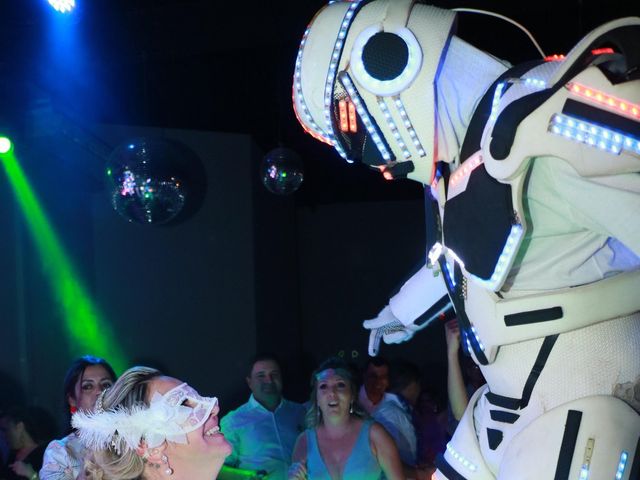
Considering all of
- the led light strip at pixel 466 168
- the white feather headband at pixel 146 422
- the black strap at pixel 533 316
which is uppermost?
the led light strip at pixel 466 168

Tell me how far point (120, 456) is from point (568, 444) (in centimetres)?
121

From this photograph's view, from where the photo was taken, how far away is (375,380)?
20.2 feet

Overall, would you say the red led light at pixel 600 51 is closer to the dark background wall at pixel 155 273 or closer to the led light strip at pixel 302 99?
the led light strip at pixel 302 99

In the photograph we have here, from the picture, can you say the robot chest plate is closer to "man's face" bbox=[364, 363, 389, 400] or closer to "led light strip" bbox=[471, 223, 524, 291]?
"led light strip" bbox=[471, 223, 524, 291]

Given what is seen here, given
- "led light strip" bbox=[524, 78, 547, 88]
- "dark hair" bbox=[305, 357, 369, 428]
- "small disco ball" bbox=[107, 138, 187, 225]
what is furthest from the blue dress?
"led light strip" bbox=[524, 78, 547, 88]

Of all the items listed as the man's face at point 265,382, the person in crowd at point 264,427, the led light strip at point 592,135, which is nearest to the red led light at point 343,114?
the led light strip at point 592,135

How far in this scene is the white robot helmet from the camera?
2129 millimetres

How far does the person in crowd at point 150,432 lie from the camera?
2.24 m

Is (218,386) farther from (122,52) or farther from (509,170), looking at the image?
(509,170)

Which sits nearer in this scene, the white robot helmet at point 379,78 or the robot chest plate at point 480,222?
the robot chest plate at point 480,222

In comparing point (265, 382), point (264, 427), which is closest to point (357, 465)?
point (264, 427)

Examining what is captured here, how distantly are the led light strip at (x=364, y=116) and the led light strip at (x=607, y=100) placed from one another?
0.55 meters

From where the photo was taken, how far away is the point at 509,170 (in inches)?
73.8

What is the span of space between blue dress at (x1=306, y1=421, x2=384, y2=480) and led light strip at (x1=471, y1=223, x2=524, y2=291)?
277cm
